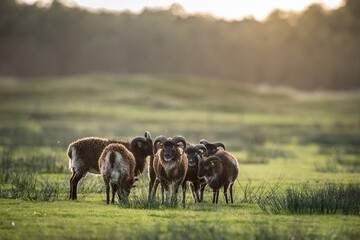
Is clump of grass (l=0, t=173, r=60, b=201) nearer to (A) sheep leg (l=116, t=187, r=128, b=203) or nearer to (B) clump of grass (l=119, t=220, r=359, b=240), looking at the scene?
(A) sheep leg (l=116, t=187, r=128, b=203)

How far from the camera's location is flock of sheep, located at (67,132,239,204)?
14.7m

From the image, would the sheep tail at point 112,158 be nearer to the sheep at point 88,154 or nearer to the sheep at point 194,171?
the sheep at point 88,154

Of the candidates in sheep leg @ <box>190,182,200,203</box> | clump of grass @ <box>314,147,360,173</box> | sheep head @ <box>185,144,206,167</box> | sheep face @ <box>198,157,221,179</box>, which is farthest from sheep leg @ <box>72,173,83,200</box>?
clump of grass @ <box>314,147,360,173</box>

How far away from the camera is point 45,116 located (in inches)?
2965

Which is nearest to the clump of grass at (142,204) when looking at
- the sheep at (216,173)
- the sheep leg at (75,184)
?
the sheep leg at (75,184)

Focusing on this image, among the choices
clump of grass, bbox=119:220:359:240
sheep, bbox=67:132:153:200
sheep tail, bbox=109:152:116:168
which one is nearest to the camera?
clump of grass, bbox=119:220:359:240

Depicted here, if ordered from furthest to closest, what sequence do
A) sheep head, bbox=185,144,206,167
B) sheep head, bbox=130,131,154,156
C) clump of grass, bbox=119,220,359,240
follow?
sheep head, bbox=130,131,154,156, sheep head, bbox=185,144,206,167, clump of grass, bbox=119,220,359,240

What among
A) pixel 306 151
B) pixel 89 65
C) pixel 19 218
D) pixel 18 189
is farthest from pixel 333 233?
pixel 89 65

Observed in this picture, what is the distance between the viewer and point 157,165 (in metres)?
15.6

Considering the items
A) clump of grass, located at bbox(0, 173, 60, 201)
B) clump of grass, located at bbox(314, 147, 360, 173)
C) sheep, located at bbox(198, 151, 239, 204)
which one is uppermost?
sheep, located at bbox(198, 151, 239, 204)

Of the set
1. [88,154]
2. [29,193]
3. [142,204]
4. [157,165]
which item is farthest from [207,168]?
[29,193]

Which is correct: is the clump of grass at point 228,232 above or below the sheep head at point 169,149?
below

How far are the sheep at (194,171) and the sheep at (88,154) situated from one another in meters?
1.60

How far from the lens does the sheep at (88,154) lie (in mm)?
15938
